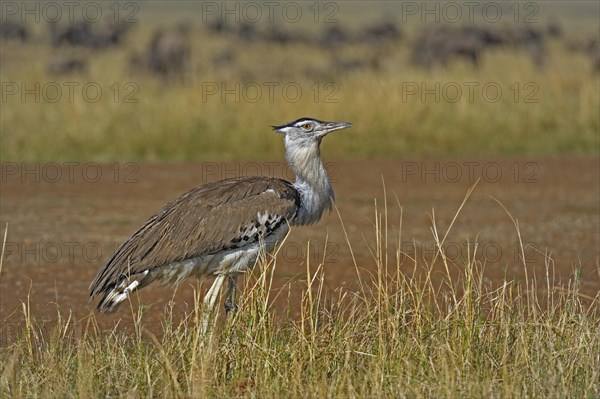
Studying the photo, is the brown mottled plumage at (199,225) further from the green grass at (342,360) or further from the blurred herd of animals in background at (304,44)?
the blurred herd of animals in background at (304,44)

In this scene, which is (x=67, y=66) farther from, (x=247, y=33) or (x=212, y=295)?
(x=212, y=295)

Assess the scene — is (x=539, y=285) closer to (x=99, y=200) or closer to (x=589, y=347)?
(x=589, y=347)

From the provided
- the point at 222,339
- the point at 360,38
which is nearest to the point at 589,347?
the point at 222,339

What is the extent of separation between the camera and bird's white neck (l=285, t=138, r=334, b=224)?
21.9ft

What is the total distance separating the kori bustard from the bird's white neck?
14 mm

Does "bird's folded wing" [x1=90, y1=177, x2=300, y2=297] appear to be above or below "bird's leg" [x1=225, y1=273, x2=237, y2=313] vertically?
above

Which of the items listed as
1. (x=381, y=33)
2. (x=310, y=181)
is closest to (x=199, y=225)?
(x=310, y=181)

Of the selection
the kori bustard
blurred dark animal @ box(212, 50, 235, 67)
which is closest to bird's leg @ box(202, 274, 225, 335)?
the kori bustard

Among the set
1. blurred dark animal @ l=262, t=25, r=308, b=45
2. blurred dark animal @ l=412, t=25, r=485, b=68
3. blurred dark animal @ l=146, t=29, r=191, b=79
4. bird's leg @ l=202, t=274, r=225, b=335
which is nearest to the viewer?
bird's leg @ l=202, t=274, r=225, b=335

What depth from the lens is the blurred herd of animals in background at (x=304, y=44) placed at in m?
23.6

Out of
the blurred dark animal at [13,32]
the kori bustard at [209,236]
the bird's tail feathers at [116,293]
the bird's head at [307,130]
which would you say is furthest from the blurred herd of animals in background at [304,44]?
the bird's tail feathers at [116,293]

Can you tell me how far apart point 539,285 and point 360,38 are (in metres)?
35.5

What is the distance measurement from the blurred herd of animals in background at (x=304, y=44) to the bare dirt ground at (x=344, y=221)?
5.46 metres

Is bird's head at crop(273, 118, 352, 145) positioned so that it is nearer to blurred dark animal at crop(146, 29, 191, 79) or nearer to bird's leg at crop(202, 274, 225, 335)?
bird's leg at crop(202, 274, 225, 335)
